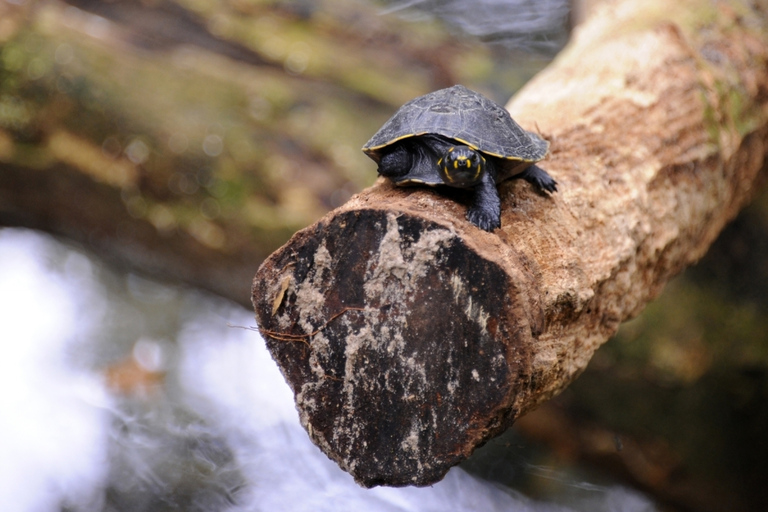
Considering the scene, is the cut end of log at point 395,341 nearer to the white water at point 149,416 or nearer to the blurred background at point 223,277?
the white water at point 149,416

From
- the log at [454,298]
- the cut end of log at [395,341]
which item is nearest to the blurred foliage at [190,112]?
the log at [454,298]

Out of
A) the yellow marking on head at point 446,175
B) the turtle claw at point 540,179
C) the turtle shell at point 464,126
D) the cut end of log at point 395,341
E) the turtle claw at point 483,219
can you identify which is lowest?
the cut end of log at point 395,341

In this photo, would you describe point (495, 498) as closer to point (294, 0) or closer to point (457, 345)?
point (457, 345)

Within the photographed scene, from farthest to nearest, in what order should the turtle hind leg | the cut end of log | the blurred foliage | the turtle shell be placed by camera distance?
1. the blurred foliage
2. the turtle hind leg
3. the turtle shell
4. the cut end of log

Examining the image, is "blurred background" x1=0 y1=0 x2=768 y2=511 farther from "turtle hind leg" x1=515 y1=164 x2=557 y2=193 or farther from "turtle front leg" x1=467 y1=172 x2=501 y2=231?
"turtle front leg" x1=467 y1=172 x2=501 y2=231

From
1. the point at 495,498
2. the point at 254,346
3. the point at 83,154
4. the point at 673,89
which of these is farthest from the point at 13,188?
the point at 673,89

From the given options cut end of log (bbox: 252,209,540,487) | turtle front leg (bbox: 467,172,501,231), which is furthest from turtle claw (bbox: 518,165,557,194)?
cut end of log (bbox: 252,209,540,487)

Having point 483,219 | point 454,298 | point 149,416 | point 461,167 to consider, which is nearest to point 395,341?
point 454,298

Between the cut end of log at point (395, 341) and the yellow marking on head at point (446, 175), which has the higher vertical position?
the yellow marking on head at point (446, 175)

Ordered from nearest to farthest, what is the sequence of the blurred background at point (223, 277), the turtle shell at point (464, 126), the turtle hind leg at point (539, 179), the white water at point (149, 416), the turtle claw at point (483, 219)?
the turtle claw at point (483, 219)
the turtle shell at point (464, 126)
the turtle hind leg at point (539, 179)
the white water at point (149, 416)
the blurred background at point (223, 277)
